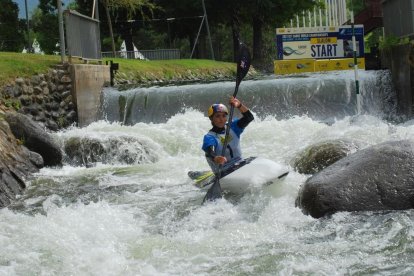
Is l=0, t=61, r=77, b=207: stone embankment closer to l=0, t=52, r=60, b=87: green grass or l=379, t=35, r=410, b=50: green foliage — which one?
l=0, t=52, r=60, b=87: green grass

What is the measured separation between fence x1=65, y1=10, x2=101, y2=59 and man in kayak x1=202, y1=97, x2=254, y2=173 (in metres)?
7.54

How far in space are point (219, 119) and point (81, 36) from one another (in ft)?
29.5

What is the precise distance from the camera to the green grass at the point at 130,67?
514 inches

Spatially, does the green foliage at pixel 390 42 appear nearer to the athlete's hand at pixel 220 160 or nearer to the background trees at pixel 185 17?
the athlete's hand at pixel 220 160

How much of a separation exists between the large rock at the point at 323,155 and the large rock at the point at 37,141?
429 cm

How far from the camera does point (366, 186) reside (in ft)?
21.3

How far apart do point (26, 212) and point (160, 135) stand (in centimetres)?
482

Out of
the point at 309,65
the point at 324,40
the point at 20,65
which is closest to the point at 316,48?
the point at 324,40

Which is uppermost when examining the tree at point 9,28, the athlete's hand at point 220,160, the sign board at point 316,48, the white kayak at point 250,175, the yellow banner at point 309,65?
the tree at point 9,28

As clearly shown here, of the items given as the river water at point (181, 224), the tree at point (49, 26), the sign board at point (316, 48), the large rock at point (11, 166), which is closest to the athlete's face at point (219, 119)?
the river water at point (181, 224)

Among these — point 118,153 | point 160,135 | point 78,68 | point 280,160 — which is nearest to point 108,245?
point 280,160

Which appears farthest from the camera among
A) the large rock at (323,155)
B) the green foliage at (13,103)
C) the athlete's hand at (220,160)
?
the green foliage at (13,103)

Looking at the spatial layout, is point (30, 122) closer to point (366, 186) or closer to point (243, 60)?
point (243, 60)

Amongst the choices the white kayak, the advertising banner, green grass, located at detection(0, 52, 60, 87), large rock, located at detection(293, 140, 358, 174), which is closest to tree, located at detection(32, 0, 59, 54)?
the advertising banner
